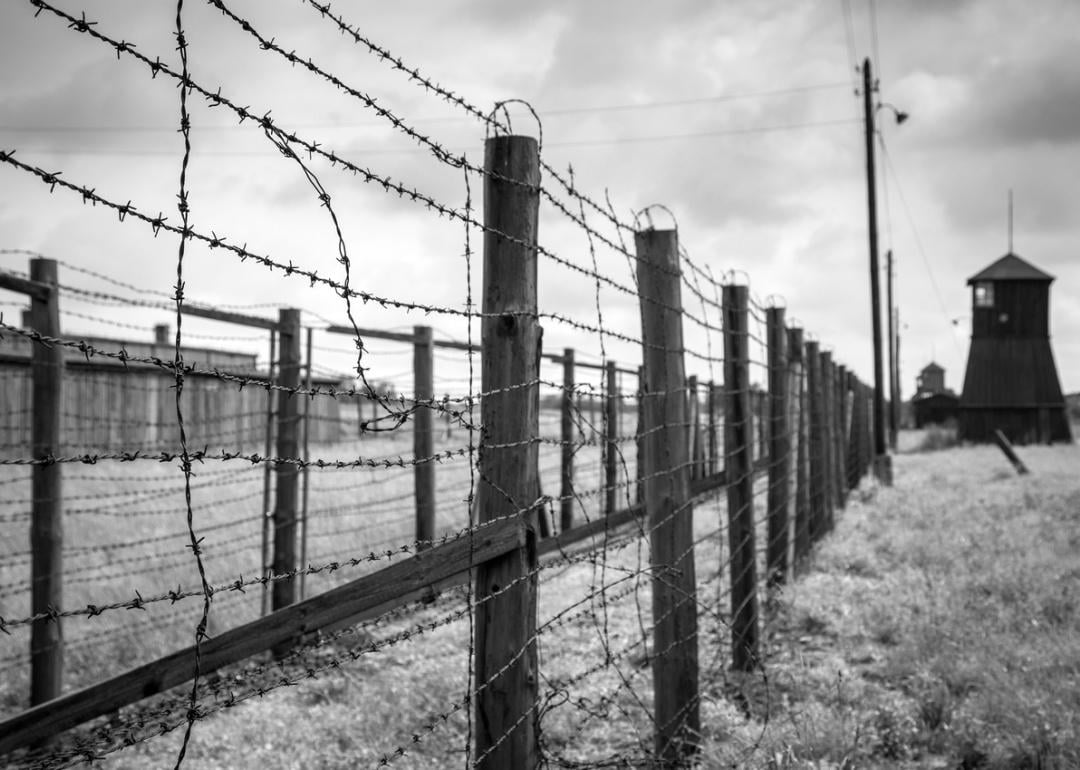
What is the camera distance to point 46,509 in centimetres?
485

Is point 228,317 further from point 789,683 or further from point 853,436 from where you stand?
point 853,436

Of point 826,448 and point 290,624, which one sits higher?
point 826,448

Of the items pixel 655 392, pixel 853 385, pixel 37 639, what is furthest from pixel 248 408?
pixel 655 392

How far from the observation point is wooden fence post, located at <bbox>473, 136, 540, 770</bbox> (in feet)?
7.59

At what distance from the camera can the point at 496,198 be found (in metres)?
2.37

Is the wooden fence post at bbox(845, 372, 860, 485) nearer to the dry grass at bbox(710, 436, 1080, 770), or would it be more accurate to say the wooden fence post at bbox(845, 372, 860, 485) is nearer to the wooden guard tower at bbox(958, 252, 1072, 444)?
the dry grass at bbox(710, 436, 1080, 770)

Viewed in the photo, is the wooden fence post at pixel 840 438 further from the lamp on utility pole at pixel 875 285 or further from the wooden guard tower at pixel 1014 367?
the wooden guard tower at pixel 1014 367

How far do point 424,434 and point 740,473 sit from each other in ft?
9.55

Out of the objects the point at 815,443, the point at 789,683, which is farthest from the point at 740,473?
the point at 815,443

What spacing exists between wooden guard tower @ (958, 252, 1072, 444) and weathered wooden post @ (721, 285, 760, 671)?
1227 inches

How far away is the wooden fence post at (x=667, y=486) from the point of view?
3633mm

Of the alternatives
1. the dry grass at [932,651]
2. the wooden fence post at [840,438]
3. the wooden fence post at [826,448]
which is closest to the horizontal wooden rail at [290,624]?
the dry grass at [932,651]

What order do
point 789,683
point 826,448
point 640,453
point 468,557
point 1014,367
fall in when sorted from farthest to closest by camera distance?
point 1014,367
point 826,448
point 789,683
point 640,453
point 468,557

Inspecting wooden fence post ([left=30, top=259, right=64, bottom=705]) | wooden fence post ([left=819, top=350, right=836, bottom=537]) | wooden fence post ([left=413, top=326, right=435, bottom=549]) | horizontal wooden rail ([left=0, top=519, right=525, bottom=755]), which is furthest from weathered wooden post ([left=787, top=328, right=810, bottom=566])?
horizontal wooden rail ([left=0, top=519, right=525, bottom=755])
